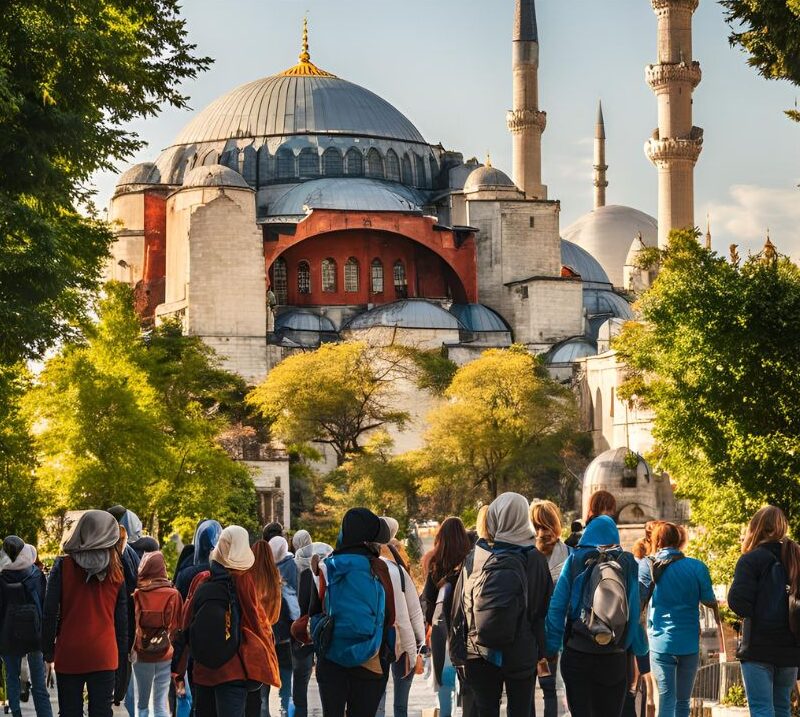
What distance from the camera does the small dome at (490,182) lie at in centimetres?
7519

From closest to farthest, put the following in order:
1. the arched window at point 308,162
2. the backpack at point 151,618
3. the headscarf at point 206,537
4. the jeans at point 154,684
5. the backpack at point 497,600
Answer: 1. the backpack at point 497,600
2. the headscarf at point 206,537
3. the backpack at point 151,618
4. the jeans at point 154,684
5. the arched window at point 308,162

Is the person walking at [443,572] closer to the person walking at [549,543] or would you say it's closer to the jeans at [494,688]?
the person walking at [549,543]

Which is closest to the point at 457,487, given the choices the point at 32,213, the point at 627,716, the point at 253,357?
the point at 253,357

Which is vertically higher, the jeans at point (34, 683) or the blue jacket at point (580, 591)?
the blue jacket at point (580, 591)

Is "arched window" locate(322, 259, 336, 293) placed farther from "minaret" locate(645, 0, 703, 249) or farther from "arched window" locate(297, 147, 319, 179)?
"minaret" locate(645, 0, 703, 249)

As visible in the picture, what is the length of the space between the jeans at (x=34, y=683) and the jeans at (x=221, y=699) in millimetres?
3276

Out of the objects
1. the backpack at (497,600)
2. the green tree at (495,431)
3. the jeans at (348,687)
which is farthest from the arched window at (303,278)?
the backpack at (497,600)


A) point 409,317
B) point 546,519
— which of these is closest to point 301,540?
point 546,519

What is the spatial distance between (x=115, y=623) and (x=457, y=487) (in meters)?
45.8

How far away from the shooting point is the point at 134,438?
36.9m

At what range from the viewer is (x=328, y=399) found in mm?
59344

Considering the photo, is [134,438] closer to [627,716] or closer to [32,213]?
[32,213]

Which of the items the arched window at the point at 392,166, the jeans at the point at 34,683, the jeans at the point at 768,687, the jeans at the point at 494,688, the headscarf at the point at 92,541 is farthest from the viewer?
the arched window at the point at 392,166

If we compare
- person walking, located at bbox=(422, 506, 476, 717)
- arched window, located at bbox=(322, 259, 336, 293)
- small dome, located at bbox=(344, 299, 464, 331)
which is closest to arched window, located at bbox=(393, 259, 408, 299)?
arched window, located at bbox=(322, 259, 336, 293)
